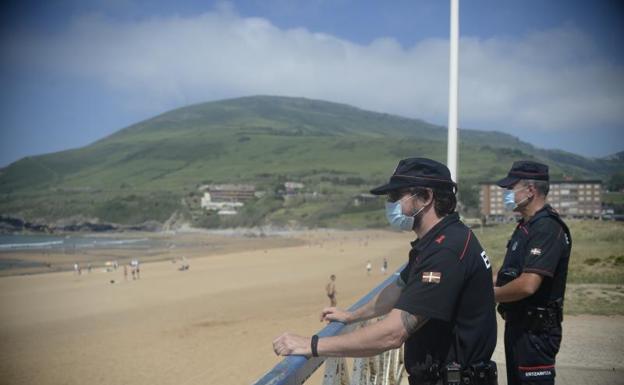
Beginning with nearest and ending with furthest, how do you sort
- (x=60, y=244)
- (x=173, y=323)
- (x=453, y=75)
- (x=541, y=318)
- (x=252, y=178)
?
(x=541, y=318)
(x=453, y=75)
(x=173, y=323)
(x=60, y=244)
(x=252, y=178)

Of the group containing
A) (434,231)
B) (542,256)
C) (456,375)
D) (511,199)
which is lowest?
(456,375)

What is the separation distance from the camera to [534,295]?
3.43m

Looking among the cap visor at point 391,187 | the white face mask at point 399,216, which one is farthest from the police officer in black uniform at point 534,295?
the cap visor at point 391,187

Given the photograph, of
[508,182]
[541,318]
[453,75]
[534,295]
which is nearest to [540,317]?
[541,318]

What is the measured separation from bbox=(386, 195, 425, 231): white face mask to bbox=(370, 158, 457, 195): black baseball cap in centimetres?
7

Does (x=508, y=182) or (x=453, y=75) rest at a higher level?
(x=453, y=75)

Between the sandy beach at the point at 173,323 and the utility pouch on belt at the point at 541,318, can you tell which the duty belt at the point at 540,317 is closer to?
the utility pouch on belt at the point at 541,318

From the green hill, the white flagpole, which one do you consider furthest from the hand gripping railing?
the green hill

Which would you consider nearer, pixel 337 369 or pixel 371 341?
pixel 371 341

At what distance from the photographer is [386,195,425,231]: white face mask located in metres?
2.50

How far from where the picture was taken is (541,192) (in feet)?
12.3

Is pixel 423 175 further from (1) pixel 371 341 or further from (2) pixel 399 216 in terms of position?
(1) pixel 371 341

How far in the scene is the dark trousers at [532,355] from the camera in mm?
3375

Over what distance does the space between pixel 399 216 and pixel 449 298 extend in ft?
1.56
